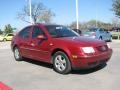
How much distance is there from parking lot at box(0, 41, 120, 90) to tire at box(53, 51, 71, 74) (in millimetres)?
161

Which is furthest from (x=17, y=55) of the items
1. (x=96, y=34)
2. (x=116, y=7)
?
(x=116, y=7)

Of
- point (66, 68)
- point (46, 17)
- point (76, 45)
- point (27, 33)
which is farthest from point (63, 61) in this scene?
point (46, 17)

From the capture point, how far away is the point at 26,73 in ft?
26.5

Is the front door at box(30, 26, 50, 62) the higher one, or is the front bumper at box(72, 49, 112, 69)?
the front door at box(30, 26, 50, 62)

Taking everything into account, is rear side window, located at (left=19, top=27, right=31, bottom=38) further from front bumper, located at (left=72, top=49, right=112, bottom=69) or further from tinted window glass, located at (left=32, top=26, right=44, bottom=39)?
front bumper, located at (left=72, top=49, right=112, bottom=69)

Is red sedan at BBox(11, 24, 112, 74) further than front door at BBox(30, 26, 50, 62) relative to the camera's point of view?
No

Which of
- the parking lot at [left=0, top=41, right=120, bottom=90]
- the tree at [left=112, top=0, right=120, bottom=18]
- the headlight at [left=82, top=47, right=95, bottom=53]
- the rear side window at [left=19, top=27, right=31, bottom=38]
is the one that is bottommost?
the parking lot at [left=0, top=41, right=120, bottom=90]

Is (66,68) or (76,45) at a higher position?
(76,45)

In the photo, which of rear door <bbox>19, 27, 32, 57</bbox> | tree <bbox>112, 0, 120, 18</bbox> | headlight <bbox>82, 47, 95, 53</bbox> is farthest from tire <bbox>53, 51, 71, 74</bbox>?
tree <bbox>112, 0, 120, 18</bbox>

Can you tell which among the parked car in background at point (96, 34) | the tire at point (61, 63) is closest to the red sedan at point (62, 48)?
the tire at point (61, 63)

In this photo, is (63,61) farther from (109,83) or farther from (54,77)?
(109,83)

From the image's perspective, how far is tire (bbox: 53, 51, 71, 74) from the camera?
7580 millimetres

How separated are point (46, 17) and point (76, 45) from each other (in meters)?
49.8

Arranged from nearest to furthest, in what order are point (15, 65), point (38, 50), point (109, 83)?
point (109, 83), point (38, 50), point (15, 65)
